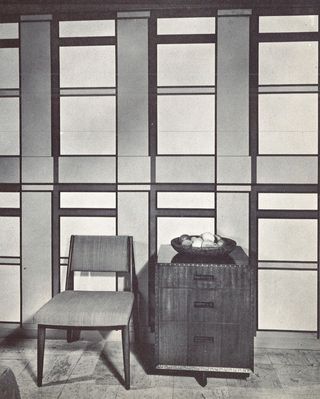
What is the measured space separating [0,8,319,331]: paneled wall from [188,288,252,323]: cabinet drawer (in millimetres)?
662

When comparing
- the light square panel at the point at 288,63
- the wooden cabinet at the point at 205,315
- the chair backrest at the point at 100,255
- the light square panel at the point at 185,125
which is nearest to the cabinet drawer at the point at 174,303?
the wooden cabinet at the point at 205,315

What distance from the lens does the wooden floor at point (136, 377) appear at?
7.75 feet

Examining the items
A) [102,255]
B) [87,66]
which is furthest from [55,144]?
[102,255]

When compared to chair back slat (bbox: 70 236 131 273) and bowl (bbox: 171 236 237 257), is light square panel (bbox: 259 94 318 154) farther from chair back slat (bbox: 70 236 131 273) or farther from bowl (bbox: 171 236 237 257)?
chair back slat (bbox: 70 236 131 273)

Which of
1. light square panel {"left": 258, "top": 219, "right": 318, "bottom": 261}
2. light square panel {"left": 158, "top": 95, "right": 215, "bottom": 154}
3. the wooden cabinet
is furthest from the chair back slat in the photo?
light square panel {"left": 258, "top": 219, "right": 318, "bottom": 261}

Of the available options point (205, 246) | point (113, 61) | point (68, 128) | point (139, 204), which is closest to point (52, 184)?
point (68, 128)

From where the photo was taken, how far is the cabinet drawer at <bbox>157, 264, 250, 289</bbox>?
237 cm

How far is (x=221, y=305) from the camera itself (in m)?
2.38

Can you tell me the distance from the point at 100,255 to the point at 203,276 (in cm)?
84

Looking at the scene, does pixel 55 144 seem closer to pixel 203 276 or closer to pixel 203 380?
pixel 203 276

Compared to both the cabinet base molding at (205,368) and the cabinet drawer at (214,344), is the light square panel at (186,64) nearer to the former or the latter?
the cabinet drawer at (214,344)

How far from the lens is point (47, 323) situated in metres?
2.38

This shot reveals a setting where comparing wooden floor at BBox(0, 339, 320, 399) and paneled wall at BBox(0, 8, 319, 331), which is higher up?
paneled wall at BBox(0, 8, 319, 331)

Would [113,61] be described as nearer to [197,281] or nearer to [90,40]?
[90,40]
